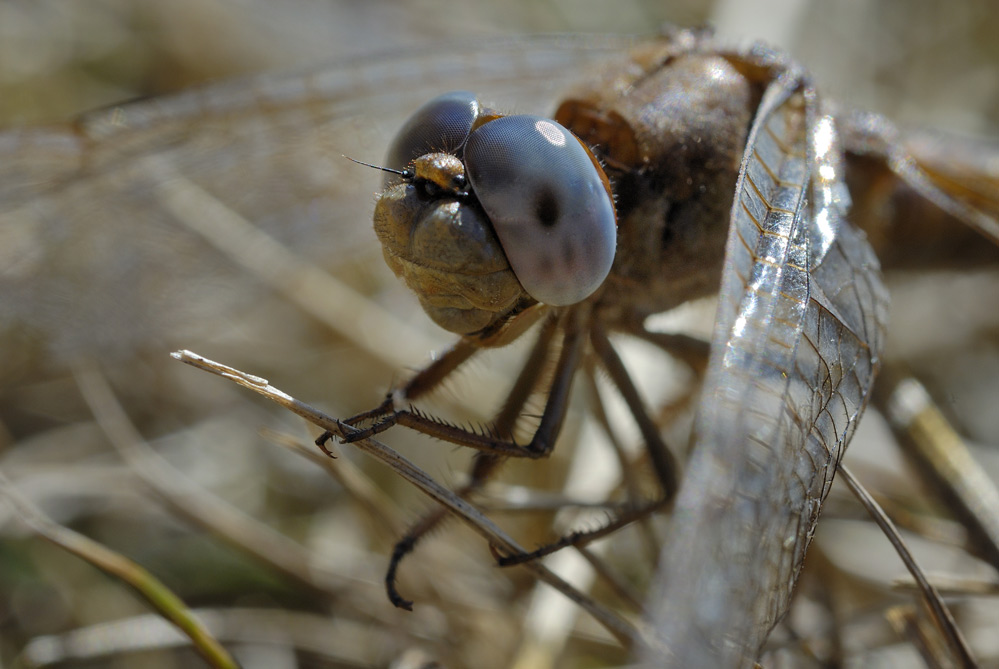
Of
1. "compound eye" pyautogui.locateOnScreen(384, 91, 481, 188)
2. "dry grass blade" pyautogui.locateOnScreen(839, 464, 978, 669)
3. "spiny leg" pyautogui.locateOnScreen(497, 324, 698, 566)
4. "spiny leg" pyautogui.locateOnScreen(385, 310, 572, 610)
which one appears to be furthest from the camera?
"spiny leg" pyautogui.locateOnScreen(497, 324, 698, 566)

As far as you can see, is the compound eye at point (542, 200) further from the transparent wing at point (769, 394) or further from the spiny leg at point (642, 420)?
the spiny leg at point (642, 420)

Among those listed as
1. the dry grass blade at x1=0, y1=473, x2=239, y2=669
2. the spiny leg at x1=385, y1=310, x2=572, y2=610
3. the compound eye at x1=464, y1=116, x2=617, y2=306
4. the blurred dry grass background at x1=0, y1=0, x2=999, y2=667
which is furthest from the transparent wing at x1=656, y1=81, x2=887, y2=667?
the dry grass blade at x1=0, y1=473, x2=239, y2=669

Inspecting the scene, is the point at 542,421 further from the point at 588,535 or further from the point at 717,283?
the point at 717,283

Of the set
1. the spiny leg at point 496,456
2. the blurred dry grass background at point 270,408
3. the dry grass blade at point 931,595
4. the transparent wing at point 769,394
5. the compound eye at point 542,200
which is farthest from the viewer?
the blurred dry grass background at point 270,408

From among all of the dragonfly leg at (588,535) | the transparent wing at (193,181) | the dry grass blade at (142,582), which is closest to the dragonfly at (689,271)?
the dragonfly leg at (588,535)

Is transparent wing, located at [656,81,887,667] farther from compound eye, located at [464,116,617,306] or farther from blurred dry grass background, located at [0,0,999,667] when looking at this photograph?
blurred dry grass background, located at [0,0,999,667]

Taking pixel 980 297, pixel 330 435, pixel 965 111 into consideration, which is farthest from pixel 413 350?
pixel 965 111
